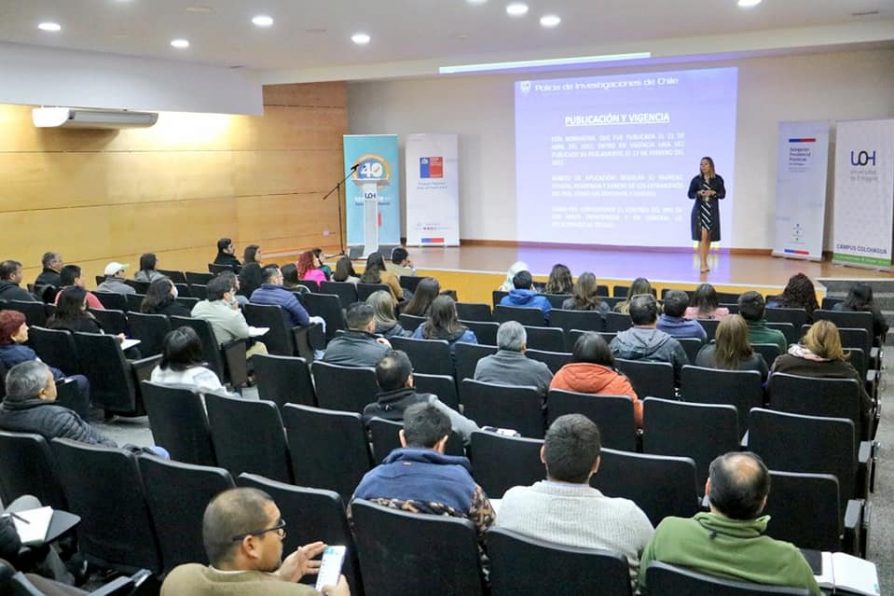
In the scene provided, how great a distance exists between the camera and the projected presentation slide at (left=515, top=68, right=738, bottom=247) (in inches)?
501

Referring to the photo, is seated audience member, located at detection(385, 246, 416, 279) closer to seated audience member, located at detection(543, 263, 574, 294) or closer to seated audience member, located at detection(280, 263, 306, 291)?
seated audience member, located at detection(280, 263, 306, 291)

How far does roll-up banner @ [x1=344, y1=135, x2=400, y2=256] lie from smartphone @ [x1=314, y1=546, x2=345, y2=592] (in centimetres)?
1281

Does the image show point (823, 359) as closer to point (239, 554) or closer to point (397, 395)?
point (397, 395)

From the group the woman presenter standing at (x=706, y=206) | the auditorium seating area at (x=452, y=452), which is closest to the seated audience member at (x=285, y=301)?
the auditorium seating area at (x=452, y=452)

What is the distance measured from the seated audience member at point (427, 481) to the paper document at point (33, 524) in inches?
41.3

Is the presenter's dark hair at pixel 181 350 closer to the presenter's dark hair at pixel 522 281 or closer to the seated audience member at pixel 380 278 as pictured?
the presenter's dark hair at pixel 522 281

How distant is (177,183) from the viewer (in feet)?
42.7

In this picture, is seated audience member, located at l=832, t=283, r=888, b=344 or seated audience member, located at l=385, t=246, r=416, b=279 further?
seated audience member, located at l=385, t=246, r=416, b=279

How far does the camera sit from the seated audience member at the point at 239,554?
6.50 feet

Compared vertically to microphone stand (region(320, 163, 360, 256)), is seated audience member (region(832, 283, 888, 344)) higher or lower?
lower

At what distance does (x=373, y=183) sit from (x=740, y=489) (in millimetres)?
13336

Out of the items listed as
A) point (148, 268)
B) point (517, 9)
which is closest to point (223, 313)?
point (148, 268)

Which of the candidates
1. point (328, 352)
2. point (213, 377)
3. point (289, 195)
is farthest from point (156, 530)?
point (289, 195)

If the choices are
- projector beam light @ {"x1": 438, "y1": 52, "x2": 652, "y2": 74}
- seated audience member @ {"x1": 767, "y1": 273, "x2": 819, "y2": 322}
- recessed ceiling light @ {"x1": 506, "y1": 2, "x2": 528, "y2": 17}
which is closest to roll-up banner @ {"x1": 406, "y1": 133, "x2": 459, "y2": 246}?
projector beam light @ {"x1": 438, "y1": 52, "x2": 652, "y2": 74}
